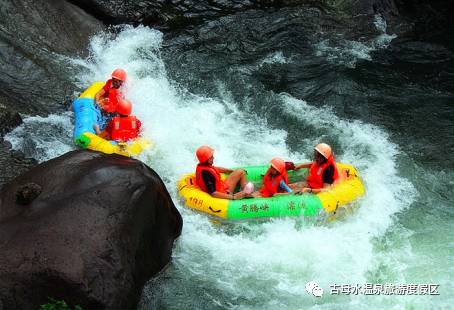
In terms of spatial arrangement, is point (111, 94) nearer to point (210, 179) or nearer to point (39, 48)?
point (39, 48)

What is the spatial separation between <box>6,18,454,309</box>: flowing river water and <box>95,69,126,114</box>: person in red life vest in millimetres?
656

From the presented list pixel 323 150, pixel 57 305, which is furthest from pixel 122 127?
pixel 57 305

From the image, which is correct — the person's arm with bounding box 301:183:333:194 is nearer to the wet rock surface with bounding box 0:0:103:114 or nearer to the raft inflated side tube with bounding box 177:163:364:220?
the raft inflated side tube with bounding box 177:163:364:220

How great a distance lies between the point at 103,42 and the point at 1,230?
7.47m

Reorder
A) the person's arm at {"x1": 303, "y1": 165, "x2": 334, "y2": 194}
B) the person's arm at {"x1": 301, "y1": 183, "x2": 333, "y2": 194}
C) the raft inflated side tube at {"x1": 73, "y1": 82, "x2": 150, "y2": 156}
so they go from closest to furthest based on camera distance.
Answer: the person's arm at {"x1": 301, "y1": 183, "x2": 333, "y2": 194} < the person's arm at {"x1": 303, "y1": 165, "x2": 334, "y2": 194} < the raft inflated side tube at {"x1": 73, "y1": 82, "x2": 150, "y2": 156}

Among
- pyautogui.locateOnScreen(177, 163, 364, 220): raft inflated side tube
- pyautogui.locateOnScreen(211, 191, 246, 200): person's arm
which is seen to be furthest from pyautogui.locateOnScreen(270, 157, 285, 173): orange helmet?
pyautogui.locateOnScreen(211, 191, 246, 200): person's arm

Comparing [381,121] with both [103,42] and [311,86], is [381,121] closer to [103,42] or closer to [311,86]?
[311,86]

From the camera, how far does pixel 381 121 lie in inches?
430

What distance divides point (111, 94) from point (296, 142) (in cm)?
366

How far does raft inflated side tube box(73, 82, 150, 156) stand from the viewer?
9.10 metres

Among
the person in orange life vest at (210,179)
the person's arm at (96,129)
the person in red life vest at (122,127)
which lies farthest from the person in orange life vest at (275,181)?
the person's arm at (96,129)

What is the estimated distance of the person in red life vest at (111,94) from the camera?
33.4ft

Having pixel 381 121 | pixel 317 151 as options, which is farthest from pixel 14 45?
pixel 381 121

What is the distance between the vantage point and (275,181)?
8203 millimetres
